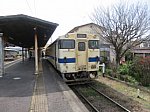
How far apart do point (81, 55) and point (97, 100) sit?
12.3 feet

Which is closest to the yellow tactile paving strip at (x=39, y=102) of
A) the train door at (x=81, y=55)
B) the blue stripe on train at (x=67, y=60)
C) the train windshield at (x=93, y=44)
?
the blue stripe on train at (x=67, y=60)

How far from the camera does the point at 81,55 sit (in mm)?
14320

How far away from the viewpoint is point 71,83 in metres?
14.7

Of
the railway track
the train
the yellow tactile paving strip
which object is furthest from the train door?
the yellow tactile paving strip

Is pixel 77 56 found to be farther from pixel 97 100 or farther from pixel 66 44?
pixel 97 100

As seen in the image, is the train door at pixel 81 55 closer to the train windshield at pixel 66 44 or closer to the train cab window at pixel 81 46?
the train cab window at pixel 81 46

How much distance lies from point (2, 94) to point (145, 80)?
9.47 meters

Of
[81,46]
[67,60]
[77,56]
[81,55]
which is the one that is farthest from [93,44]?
[67,60]

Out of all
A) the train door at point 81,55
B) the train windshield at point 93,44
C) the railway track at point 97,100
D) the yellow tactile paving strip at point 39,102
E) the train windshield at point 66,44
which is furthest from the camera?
the train windshield at point 93,44

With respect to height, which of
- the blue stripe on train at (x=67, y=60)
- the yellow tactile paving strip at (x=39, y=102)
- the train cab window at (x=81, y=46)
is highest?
the train cab window at (x=81, y=46)

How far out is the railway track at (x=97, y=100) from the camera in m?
9.58

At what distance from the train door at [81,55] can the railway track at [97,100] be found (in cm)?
130

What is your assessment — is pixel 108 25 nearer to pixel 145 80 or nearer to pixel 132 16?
pixel 132 16

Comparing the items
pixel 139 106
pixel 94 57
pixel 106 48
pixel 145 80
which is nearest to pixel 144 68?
pixel 145 80
